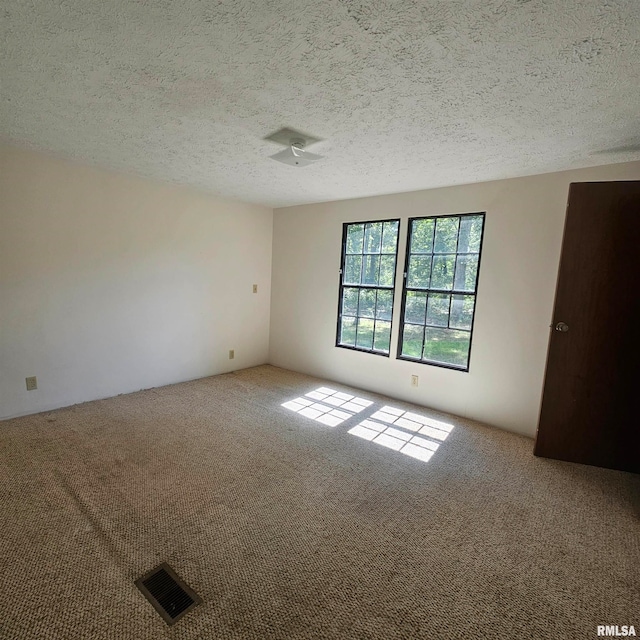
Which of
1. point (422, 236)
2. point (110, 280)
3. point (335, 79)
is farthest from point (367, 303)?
point (110, 280)

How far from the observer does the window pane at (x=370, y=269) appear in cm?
384

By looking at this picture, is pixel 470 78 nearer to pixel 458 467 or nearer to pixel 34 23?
pixel 34 23

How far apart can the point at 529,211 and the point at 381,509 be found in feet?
8.70

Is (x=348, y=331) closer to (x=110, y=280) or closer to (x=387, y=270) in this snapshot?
A: (x=387, y=270)

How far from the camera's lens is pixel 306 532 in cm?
175

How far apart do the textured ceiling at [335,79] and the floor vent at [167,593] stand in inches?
88.7

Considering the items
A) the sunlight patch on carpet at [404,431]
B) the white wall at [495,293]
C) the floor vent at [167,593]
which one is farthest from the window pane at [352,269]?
the floor vent at [167,593]

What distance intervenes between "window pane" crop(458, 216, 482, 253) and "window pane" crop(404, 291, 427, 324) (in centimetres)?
60

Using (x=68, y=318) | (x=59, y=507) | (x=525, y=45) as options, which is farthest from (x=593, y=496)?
(x=68, y=318)

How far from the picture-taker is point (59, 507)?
6.02 feet

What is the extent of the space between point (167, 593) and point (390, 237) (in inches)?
135

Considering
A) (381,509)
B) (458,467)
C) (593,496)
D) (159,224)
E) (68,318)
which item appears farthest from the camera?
(159,224)

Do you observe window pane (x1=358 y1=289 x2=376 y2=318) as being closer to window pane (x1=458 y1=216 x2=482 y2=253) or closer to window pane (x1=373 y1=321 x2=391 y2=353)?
window pane (x1=373 y1=321 x2=391 y2=353)

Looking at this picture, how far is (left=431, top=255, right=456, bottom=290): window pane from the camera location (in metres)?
3.31
